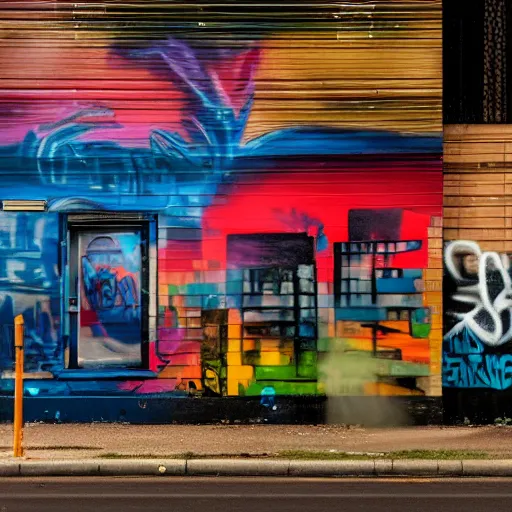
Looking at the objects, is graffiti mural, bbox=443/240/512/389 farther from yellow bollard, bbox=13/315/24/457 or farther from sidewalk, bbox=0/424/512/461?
yellow bollard, bbox=13/315/24/457

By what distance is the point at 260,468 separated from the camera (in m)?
11.4

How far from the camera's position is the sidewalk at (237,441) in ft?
39.7

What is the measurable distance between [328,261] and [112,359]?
262cm

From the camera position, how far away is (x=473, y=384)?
47.3 feet

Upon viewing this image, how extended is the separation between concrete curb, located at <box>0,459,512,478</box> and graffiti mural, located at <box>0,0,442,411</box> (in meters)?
2.79

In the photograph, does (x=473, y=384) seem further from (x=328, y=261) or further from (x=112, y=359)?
(x=112, y=359)

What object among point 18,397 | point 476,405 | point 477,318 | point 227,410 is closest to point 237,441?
point 227,410

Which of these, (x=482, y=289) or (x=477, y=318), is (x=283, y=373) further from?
(x=482, y=289)

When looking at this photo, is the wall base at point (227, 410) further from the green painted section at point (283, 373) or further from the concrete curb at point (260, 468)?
the concrete curb at point (260, 468)

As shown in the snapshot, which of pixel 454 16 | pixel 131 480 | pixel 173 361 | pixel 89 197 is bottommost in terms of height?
pixel 131 480
